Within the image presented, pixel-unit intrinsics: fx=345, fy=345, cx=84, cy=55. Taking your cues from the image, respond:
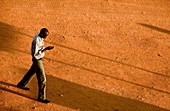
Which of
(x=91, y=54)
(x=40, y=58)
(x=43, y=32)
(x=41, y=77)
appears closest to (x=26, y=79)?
(x=41, y=77)

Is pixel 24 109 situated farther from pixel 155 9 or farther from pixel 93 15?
pixel 155 9

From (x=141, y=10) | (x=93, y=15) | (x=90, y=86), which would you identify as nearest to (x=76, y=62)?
(x=90, y=86)

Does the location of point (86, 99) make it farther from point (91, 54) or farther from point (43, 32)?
point (91, 54)

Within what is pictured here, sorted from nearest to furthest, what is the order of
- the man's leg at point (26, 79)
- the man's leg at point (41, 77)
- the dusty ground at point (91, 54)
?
1. the man's leg at point (41, 77)
2. the man's leg at point (26, 79)
3. the dusty ground at point (91, 54)

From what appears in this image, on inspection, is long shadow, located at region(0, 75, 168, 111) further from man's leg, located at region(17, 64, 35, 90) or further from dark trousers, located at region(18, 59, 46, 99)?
dark trousers, located at region(18, 59, 46, 99)

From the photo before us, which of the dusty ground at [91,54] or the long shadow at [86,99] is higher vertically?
the dusty ground at [91,54]

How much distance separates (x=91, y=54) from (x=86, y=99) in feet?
9.40

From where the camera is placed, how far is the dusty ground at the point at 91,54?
9.68 meters

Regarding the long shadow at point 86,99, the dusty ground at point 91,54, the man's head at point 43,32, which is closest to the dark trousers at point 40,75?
the dusty ground at point 91,54

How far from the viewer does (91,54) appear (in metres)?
12.2

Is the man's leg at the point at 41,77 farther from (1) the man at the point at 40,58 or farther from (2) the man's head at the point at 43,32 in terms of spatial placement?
(2) the man's head at the point at 43,32

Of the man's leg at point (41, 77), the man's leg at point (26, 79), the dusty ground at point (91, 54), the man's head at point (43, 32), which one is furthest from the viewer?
the dusty ground at point (91, 54)

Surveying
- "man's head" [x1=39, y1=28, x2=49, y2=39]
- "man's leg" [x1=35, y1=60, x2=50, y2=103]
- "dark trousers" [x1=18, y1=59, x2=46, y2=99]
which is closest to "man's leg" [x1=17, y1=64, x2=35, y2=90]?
"dark trousers" [x1=18, y1=59, x2=46, y2=99]

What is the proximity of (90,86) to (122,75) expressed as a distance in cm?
137
